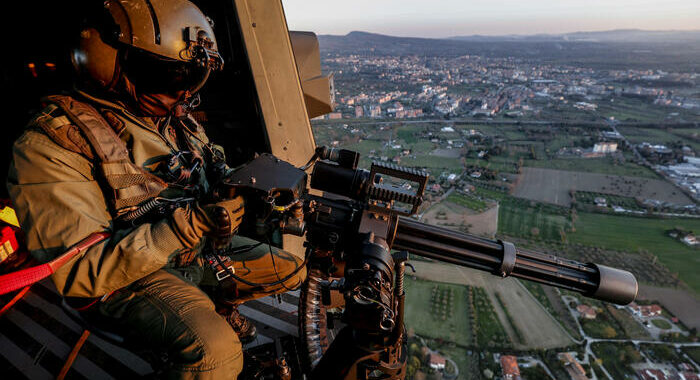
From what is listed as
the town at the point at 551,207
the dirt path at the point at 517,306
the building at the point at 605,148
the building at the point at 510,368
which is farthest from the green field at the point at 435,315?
the building at the point at 605,148

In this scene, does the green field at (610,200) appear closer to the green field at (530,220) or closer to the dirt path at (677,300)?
the green field at (530,220)

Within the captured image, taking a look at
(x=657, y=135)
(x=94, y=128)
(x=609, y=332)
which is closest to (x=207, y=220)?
(x=94, y=128)

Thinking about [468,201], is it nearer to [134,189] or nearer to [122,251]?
[134,189]

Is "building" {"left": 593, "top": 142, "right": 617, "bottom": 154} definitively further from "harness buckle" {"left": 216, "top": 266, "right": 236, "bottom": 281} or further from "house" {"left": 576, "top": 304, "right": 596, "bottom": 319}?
"harness buckle" {"left": 216, "top": 266, "right": 236, "bottom": 281}

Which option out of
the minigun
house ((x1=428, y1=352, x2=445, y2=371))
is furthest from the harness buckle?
house ((x1=428, y1=352, x2=445, y2=371))

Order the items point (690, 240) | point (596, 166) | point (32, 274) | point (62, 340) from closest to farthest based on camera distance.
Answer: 1. point (32, 274)
2. point (62, 340)
3. point (690, 240)
4. point (596, 166)

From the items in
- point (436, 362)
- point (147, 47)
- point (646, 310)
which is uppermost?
point (147, 47)

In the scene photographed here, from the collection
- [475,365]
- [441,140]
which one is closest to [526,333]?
[475,365]
